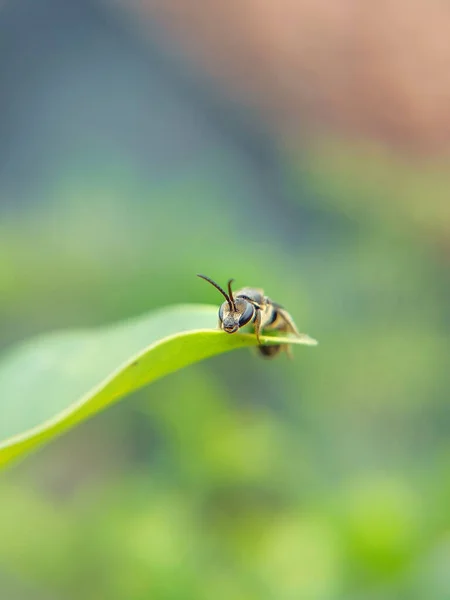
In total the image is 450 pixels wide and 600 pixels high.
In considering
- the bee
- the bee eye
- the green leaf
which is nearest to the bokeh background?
the bee

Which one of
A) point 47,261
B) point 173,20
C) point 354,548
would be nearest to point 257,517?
point 354,548

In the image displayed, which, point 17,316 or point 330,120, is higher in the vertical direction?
point 330,120

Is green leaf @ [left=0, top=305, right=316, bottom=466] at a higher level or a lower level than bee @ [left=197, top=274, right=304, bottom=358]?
lower

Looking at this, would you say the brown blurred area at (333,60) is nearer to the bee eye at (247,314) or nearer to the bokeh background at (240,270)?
the bokeh background at (240,270)

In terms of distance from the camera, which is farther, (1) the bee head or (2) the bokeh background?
(2) the bokeh background

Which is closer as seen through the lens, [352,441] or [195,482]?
[195,482]

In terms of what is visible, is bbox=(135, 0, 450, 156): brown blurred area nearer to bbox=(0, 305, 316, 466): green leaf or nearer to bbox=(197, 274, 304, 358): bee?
bbox=(197, 274, 304, 358): bee

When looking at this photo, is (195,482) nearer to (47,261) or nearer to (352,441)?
(352,441)
